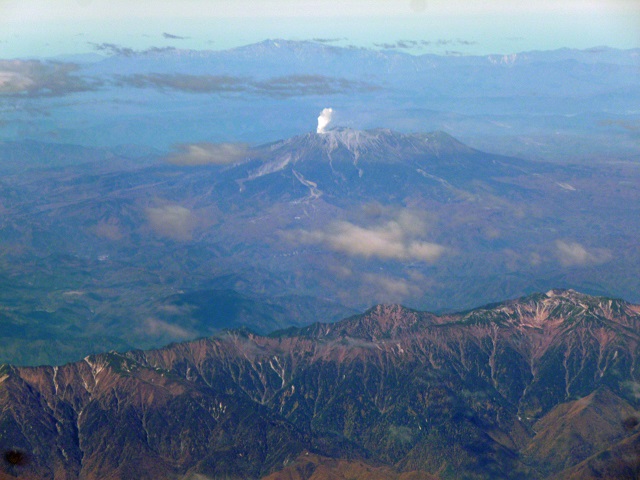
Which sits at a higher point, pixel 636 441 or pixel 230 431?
pixel 636 441

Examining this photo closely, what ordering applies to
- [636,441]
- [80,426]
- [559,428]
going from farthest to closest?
[559,428]
[80,426]
[636,441]

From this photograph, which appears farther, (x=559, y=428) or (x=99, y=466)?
(x=559, y=428)

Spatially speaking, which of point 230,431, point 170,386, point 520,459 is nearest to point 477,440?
point 520,459

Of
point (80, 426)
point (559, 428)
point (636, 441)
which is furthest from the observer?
point (559, 428)

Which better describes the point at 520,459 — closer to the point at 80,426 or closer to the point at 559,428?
the point at 559,428

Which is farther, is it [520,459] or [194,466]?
[520,459]

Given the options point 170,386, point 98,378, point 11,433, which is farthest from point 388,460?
point 11,433

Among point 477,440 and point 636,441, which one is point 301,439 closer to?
point 477,440

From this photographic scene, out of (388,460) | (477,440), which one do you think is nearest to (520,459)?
(477,440)

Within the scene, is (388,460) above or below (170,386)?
below
